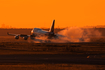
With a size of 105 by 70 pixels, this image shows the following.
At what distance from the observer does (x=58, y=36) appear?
76.9 metres

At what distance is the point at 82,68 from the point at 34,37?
59.8m

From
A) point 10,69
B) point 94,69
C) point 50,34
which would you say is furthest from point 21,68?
point 50,34

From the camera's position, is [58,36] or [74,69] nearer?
[74,69]

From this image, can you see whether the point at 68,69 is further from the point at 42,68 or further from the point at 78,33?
the point at 78,33

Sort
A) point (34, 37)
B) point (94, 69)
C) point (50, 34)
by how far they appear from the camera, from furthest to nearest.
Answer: point (34, 37) < point (50, 34) < point (94, 69)

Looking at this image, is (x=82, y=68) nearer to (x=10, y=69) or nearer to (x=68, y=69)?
(x=68, y=69)

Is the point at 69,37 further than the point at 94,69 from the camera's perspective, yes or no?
Yes

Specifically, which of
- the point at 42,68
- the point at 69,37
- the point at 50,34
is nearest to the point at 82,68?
the point at 42,68

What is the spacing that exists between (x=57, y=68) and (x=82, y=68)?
92.4 inches

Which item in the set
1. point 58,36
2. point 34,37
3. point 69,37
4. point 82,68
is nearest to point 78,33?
point 69,37

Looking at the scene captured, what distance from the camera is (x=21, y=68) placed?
23078 mm

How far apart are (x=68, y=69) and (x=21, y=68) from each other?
445cm

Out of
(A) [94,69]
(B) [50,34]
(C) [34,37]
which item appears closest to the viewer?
(A) [94,69]

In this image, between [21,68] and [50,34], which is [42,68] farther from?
[50,34]
